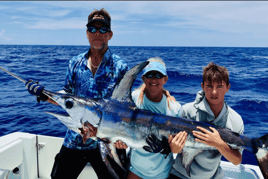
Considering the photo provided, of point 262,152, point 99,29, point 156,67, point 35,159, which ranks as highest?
point 99,29

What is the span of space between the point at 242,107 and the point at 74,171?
21.6 feet

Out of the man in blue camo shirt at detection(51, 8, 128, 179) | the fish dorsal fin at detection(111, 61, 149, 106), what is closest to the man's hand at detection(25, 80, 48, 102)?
the man in blue camo shirt at detection(51, 8, 128, 179)

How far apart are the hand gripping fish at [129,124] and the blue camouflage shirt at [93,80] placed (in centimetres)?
32

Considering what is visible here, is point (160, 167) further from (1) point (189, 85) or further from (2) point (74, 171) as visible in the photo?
(1) point (189, 85)

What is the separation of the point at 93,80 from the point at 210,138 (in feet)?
3.73

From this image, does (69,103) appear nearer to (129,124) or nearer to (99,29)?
(129,124)

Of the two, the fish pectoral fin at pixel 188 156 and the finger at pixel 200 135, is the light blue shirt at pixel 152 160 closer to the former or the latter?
the fish pectoral fin at pixel 188 156

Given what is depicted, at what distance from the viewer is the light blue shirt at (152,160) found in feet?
6.18

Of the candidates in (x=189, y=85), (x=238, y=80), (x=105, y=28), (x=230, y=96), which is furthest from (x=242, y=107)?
(x=105, y=28)

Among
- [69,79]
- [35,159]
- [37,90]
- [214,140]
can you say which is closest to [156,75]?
[214,140]

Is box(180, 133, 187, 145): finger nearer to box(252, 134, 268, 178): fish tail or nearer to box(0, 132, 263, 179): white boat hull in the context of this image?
box(252, 134, 268, 178): fish tail

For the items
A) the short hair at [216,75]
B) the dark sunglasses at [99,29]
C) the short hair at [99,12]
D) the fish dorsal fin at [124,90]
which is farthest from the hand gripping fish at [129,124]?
the short hair at [99,12]

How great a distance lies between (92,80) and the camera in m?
1.99

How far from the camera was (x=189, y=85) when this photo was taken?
434 inches
